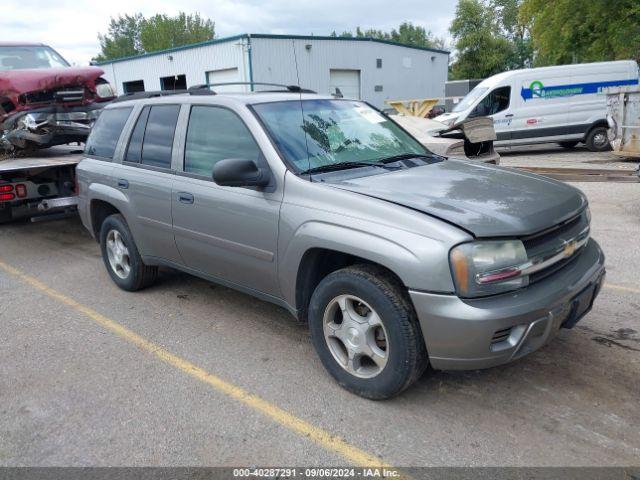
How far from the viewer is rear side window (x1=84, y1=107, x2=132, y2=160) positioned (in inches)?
203

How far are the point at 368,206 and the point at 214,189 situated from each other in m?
1.38

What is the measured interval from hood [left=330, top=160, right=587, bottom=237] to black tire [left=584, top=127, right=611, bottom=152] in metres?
12.8

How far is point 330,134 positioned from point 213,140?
898mm

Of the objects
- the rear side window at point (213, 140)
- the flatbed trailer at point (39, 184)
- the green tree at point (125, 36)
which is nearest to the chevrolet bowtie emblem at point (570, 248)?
the rear side window at point (213, 140)

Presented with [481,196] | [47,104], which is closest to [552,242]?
[481,196]

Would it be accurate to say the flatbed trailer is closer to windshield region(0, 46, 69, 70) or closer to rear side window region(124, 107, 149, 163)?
windshield region(0, 46, 69, 70)

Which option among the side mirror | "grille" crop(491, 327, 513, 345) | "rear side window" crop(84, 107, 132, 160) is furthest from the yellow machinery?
"grille" crop(491, 327, 513, 345)

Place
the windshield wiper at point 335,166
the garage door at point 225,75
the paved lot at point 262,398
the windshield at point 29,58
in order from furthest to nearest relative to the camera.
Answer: the garage door at point 225,75, the windshield at point 29,58, the windshield wiper at point 335,166, the paved lot at point 262,398

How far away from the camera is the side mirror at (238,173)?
3.35 metres

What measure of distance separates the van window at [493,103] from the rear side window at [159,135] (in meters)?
11.8

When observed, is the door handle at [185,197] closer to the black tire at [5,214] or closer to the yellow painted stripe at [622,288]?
the yellow painted stripe at [622,288]

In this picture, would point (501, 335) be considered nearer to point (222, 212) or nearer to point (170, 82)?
point (222, 212)

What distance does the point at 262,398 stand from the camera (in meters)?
3.35

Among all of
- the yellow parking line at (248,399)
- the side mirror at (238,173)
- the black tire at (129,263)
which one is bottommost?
→ the yellow parking line at (248,399)
